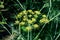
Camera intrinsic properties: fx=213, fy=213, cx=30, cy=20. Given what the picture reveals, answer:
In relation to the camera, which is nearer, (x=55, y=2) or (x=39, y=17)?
(x=39, y=17)

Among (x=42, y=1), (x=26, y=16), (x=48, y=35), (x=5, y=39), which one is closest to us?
(x=26, y=16)

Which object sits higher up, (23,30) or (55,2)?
(55,2)

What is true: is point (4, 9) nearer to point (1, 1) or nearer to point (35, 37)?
point (1, 1)

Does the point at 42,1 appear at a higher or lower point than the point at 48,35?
higher

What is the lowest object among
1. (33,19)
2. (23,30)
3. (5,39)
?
(5,39)

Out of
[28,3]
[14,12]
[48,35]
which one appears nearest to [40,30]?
[48,35]

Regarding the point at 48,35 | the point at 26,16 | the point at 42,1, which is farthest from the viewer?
the point at 42,1

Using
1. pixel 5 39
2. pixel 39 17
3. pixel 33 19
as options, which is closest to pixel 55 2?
pixel 39 17

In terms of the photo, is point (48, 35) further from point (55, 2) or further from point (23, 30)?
point (55, 2)

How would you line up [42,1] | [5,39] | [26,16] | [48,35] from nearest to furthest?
[26,16] → [48,35] → [5,39] → [42,1]
